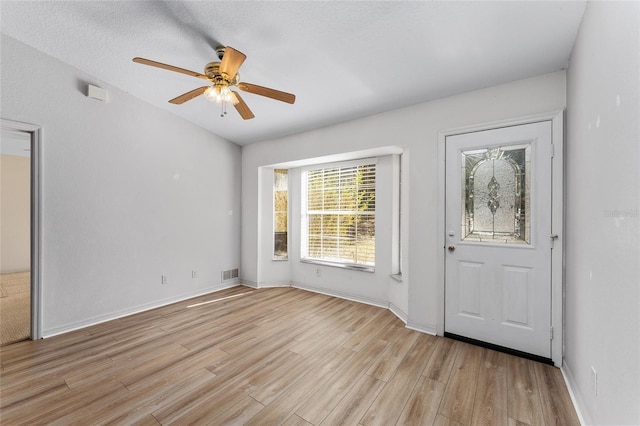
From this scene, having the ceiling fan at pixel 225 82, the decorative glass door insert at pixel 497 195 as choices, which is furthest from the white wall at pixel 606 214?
the ceiling fan at pixel 225 82

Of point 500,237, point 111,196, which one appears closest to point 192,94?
point 111,196

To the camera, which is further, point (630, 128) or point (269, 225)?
point (269, 225)

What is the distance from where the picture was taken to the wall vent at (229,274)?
4.64m

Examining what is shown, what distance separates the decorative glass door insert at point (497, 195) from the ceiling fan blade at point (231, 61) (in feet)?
7.43

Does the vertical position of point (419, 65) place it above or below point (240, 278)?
above

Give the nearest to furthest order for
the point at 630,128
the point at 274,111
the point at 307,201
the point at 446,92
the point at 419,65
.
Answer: the point at 630,128, the point at 419,65, the point at 446,92, the point at 274,111, the point at 307,201

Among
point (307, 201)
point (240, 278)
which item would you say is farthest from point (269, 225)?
point (240, 278)

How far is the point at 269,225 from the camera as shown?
4.77m

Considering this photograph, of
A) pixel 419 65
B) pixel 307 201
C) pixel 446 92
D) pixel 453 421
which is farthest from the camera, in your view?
pixel 307 201

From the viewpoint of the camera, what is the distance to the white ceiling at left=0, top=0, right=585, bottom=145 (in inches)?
74.1

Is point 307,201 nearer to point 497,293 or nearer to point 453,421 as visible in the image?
point 497,293

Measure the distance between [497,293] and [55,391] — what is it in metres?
3.72

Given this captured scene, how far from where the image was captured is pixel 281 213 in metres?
4.80

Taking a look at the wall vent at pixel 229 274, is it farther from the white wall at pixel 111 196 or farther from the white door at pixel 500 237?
the white door at pixel 500 237
